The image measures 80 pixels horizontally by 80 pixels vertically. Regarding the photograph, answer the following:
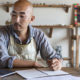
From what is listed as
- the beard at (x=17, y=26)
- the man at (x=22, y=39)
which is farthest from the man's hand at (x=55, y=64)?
the beard at (x=17, y=26)

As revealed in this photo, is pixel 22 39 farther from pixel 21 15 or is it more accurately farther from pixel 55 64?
pixel 55 64

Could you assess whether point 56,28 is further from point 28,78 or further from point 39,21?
point 28,78

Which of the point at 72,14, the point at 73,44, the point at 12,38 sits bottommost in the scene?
the point at 73,44

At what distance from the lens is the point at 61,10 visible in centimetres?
351

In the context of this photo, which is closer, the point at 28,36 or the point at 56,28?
the point at 28,36

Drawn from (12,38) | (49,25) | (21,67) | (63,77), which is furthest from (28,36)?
(49,25)

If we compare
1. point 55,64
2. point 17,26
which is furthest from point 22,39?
point 55,64

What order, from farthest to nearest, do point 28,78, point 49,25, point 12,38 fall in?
point 49,25, point 12,38, point 28,78

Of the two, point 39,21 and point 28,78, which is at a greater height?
point 39,21

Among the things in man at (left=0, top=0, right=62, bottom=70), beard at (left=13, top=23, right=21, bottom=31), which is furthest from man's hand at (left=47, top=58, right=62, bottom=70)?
beard at (left=13, top=23, right=21, bottom=31)

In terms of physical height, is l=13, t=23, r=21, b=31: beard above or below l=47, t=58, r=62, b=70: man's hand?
above

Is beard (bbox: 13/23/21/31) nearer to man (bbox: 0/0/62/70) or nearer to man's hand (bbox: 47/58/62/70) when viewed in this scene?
man (bbox: 0/0/62/70)

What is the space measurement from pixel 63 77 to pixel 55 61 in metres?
0.29

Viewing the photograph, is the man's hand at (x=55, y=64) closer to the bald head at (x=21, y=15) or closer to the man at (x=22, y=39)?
the man at (x=22, y=39)
